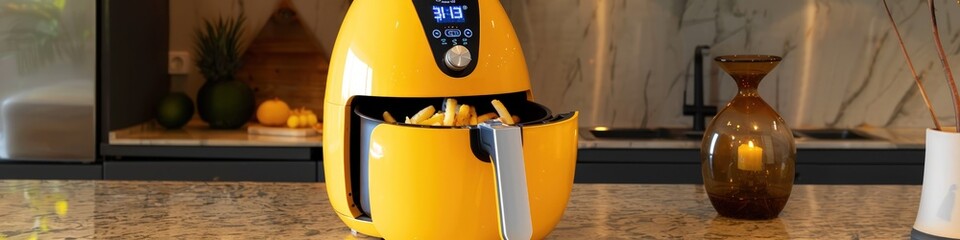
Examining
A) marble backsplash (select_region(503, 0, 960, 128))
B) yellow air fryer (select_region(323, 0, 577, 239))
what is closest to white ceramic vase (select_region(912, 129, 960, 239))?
yellow air fryer (select_region(323, 0, 577, 239))

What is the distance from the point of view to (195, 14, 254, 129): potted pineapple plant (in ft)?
10.6

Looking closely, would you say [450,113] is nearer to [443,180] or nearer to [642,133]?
[443,180]

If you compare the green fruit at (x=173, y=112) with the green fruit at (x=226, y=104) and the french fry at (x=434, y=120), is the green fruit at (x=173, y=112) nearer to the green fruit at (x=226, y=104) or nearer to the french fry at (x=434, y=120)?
the green fruit at (x=226, y=104)

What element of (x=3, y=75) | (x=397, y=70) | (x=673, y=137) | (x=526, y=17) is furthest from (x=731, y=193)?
(x=3, y=75)

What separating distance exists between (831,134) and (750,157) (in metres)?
2.09

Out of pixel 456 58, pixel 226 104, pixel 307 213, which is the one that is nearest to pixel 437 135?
pixel 456 58

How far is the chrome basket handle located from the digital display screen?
241mm

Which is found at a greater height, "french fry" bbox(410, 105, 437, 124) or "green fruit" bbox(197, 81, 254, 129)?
"french fry" bbox(410, 105, 437, 124)

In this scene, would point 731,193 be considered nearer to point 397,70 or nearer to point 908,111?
point 397,70

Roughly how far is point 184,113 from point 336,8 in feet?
1.86

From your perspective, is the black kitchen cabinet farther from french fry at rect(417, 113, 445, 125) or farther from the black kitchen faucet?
french fry at rect(417, 113, 445, 125)

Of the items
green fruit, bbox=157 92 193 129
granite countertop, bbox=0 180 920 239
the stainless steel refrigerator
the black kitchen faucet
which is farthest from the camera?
the black kitchen faucet

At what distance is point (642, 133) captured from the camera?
11.3 feet

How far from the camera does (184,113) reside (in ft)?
10.6
